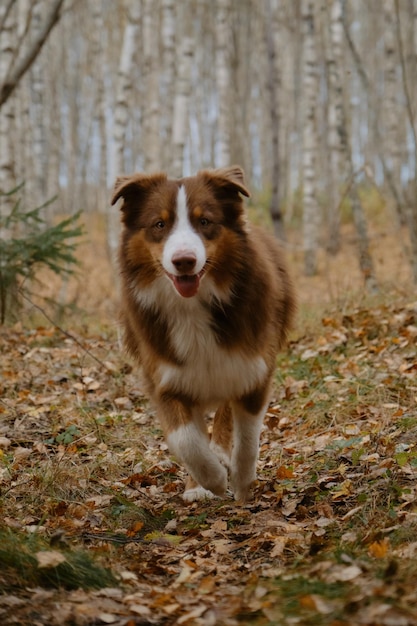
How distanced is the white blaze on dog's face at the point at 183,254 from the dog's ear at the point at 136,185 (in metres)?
0.29

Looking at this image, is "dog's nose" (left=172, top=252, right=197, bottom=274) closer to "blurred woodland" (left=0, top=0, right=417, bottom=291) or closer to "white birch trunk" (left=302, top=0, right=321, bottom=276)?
"blurred woodland" (left=0, top=0, right=417, bottom=291)

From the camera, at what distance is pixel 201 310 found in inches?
177

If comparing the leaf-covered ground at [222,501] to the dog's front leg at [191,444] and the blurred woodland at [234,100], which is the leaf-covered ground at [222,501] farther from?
the blurred woodland at [234,100]

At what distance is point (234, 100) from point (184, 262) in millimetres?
22443

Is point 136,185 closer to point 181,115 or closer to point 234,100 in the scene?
point 181,115

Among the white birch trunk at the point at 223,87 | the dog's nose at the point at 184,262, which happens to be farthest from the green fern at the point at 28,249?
the white birch trunk at the point at 223,87

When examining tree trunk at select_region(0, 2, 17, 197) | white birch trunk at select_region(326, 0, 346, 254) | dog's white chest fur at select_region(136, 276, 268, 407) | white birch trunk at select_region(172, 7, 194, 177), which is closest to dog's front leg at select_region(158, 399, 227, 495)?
dog's white chest fur at select_region(136, 276, 268, 407)

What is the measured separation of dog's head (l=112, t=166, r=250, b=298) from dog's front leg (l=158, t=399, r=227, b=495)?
824 mm

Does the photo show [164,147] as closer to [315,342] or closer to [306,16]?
[306,16]

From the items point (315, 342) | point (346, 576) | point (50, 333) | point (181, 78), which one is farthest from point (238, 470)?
point (181, 78)

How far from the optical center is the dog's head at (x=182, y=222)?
13.4 ft

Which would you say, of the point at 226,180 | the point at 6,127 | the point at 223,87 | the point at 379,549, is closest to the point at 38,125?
the point at 223,87

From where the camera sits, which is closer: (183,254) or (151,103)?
(183,254)

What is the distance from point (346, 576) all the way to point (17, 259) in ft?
22.8
